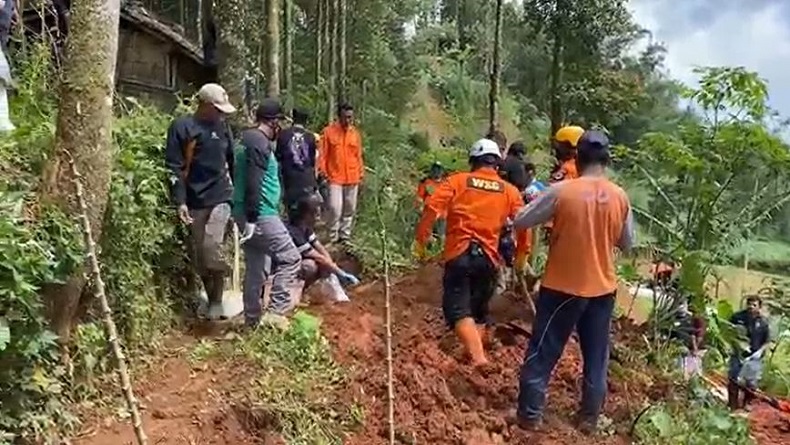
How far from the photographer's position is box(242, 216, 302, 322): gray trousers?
6.55 m

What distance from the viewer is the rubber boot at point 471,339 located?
6477 millimetres

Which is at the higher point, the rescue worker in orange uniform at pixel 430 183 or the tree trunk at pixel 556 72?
the tree trunk at pixel 556 72

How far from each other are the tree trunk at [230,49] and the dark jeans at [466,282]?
10.9ft

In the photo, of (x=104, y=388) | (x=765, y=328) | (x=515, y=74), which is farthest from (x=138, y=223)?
(x=515, y=74)

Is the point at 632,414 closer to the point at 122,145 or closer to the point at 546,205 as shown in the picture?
the point at 546,205

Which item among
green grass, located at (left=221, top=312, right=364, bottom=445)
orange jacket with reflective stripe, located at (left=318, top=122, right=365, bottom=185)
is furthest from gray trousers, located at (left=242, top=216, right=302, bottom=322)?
orange jacket with reflective stripe, located at (left=318, top=122, right=365, bottom=185)

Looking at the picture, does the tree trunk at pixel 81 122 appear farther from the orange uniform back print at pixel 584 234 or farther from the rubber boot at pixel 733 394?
the rubber boot at pixel 733 394

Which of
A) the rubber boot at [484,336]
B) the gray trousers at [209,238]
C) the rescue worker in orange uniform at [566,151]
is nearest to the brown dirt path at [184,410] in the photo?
the gray trousers at [209,238]

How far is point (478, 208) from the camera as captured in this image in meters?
6.43

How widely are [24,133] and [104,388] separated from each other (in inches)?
66.3

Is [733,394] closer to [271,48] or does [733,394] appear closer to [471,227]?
[471,227]

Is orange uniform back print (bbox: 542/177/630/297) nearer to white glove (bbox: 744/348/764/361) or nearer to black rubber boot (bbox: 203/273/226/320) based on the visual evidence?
black rubber boot (bbox: 203/273/226/320)

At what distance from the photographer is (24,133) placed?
19.1ft

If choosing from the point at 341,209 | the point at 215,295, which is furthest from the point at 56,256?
the point at 341,209
